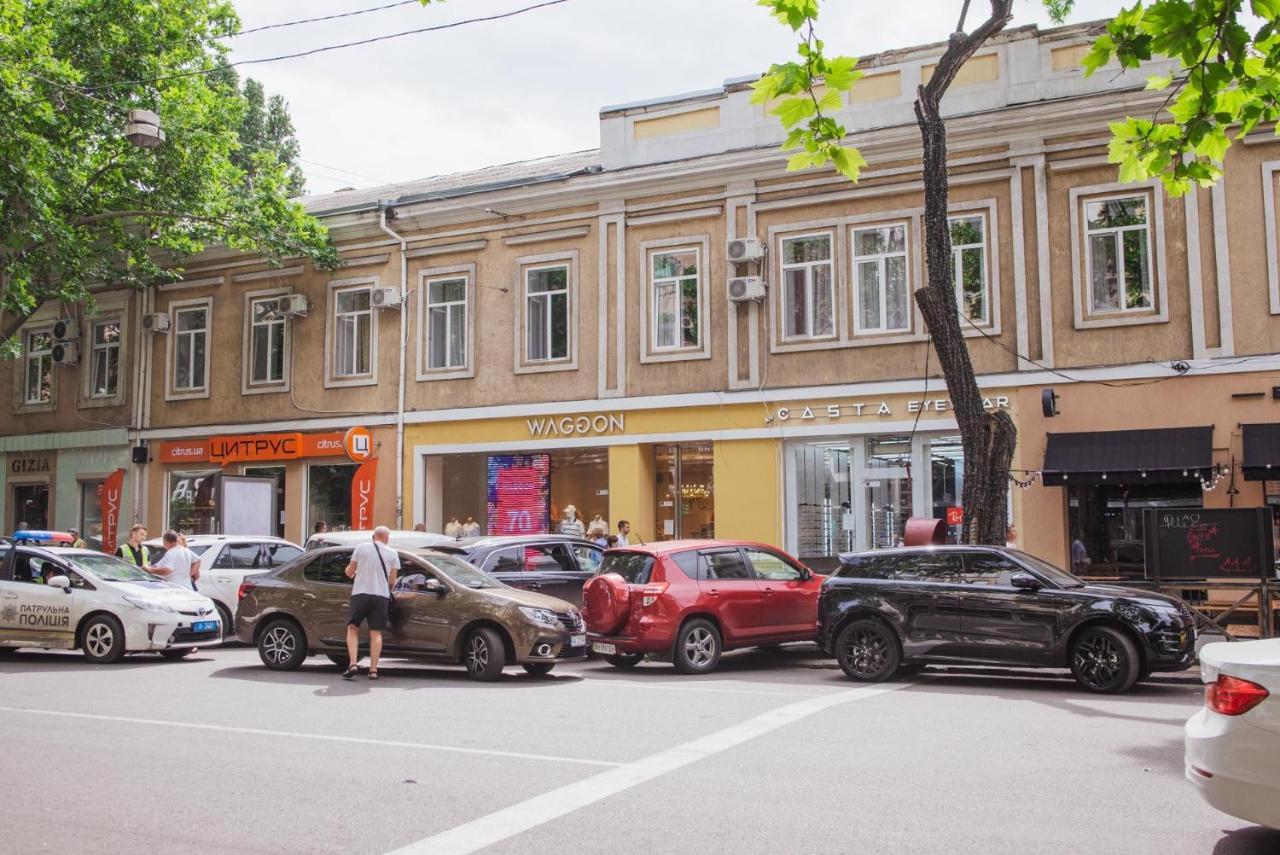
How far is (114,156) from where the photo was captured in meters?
22.9

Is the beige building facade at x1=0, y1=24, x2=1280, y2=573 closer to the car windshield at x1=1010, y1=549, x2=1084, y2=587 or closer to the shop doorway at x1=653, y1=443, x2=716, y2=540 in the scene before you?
the shop doorway at x1=653, y1=443, x2=716, y2=540

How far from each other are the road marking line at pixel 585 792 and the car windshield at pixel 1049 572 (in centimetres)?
331

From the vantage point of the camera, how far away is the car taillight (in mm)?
5211

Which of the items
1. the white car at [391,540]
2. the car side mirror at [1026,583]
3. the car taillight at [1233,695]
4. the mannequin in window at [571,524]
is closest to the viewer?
the car taillight at [1233,695]

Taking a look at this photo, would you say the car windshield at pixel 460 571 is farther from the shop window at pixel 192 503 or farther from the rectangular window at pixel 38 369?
the rectangular window at pixel 38 369

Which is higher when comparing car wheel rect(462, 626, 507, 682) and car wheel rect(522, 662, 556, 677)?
car wheel rect(462, 626, 507, 682)

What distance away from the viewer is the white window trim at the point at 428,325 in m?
23.5

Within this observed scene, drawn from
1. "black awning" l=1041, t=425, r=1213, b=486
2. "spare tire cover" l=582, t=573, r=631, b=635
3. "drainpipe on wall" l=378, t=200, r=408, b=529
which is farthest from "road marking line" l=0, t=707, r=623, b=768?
"drainpipe on wall" l=378, t=200, r=408, b=529

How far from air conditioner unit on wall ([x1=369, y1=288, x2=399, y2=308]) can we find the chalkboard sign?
49.1 ft

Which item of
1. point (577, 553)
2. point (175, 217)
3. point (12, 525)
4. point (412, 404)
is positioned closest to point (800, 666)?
point (577, 553)

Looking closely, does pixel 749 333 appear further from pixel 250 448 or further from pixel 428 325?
pixel 250 448

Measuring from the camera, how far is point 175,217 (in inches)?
941

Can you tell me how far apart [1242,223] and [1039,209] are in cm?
289

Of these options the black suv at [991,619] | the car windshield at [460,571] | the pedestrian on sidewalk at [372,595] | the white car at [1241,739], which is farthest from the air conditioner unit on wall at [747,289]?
the white car at [1241,739]
